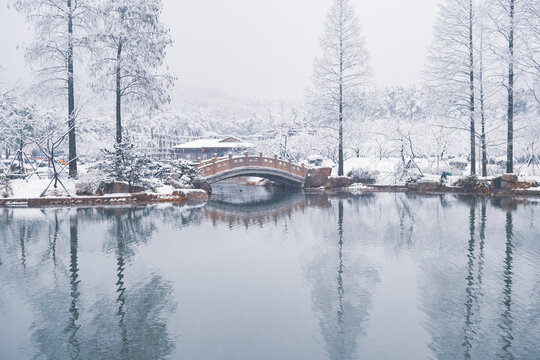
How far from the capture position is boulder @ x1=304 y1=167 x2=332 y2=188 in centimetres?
2816

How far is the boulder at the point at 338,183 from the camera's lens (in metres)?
27.2

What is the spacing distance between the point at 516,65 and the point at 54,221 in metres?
20.3

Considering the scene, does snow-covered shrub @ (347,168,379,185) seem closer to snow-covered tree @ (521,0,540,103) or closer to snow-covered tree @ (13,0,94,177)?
snow-covered tree @ (521,0,540,103)

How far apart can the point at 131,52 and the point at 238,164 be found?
8.57 m

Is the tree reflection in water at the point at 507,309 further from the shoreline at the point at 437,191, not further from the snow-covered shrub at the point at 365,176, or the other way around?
the snow-covered shrub at the point at 365,176

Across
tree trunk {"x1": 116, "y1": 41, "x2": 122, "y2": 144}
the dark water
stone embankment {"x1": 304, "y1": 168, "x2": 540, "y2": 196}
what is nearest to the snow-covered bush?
tree trunk {"x1": 116, "y1": 41, "x2": 122, "y2": 144}

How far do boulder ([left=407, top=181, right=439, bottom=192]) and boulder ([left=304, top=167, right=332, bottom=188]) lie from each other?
576 cm

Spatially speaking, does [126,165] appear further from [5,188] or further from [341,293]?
[341,293]

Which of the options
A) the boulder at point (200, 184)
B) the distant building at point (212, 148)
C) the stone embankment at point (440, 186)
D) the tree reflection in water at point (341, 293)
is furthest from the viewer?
the distant building at point (212, 148)

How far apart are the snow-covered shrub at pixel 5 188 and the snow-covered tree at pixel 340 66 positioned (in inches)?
760

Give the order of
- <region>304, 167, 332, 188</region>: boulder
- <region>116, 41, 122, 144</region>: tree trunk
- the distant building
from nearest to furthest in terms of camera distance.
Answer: <region>116, 41, 122, 144</region>: tree trunk, <region>304, 167, 332, 188</region>: boulder, the distant building

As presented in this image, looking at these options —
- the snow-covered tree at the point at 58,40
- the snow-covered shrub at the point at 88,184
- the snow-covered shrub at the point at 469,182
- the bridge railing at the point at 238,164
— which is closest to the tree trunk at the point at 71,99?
the snow-covered tree at the point at 58,40

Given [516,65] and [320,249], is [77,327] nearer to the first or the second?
[320,249]

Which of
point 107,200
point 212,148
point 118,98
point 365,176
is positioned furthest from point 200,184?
point 212,148
